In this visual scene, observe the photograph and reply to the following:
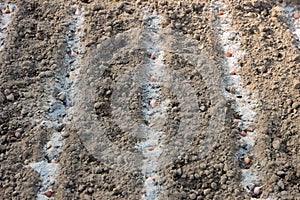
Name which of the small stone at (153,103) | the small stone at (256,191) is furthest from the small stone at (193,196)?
the small stone at (153,103)

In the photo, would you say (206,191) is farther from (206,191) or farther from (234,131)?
(234,131)

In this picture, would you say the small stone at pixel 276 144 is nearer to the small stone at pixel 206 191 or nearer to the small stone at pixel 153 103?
the small stone at pixel 206 191

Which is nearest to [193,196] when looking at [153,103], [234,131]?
[234,131]

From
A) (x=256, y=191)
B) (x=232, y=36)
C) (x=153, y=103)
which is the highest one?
(x=232, y=36)

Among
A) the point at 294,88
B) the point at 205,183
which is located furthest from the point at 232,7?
the point at 205,183

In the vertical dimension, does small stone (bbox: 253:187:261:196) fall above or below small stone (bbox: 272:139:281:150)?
below

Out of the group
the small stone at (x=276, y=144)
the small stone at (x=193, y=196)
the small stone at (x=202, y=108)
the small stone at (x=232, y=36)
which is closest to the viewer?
the small stone at (x=193, y=196)

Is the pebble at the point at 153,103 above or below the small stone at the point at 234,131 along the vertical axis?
above

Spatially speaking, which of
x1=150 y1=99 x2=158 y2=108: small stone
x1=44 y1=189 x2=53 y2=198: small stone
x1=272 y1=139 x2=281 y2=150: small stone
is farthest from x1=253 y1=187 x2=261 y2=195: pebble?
x1=44 y1=189 x2=53 y2=198: small stone

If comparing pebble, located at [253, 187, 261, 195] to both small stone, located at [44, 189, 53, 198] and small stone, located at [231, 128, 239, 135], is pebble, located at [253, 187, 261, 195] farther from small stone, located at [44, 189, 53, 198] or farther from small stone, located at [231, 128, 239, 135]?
small stone, located at [44, 189, 53, 198]
